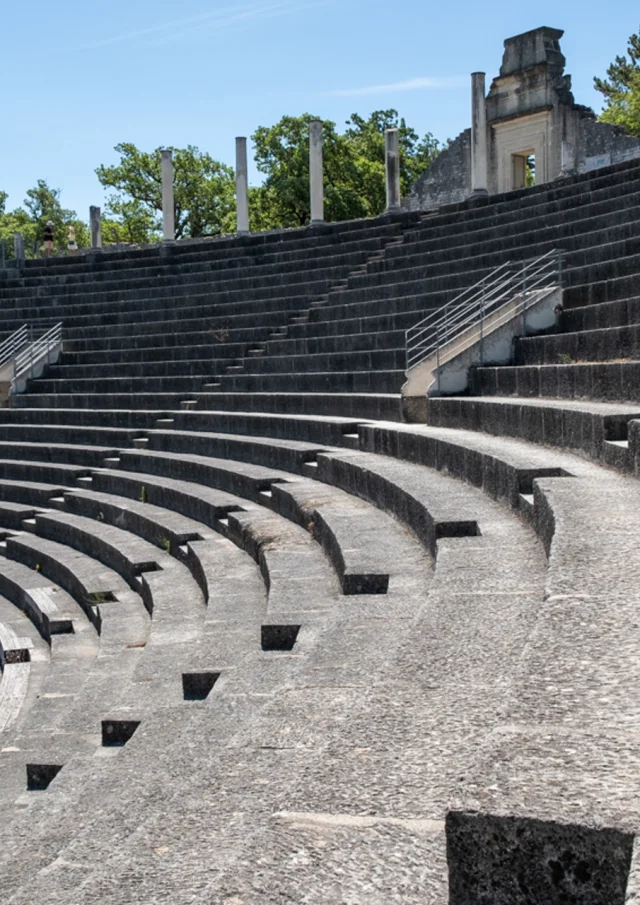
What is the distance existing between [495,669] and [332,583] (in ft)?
10.6

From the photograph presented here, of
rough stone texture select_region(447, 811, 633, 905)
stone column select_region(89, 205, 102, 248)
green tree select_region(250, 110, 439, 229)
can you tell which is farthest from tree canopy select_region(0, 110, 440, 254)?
rough stone texture select_region(447, 811, 633, 905)

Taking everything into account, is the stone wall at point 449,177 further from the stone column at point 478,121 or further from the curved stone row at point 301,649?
the curved stone row at point 301,649

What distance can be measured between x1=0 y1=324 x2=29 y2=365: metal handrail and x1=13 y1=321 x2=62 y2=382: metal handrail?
19 centimetres

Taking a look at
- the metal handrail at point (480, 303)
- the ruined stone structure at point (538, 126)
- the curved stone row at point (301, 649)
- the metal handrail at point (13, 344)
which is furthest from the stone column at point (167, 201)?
the curved stone row at point (301, 649)

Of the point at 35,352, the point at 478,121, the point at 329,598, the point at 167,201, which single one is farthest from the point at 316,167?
the point at 329,598

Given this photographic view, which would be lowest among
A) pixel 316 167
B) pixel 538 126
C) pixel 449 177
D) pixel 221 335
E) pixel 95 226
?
pixel 221 335

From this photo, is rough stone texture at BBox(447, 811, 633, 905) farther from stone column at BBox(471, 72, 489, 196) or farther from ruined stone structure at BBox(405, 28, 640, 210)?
ruined stone structure at BBox(405, 28, 640, 210)

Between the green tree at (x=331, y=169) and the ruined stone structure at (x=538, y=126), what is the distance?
24.4 meters

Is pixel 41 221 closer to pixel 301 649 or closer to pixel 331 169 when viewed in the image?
pixel 331 169

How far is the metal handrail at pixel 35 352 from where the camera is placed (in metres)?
19.5

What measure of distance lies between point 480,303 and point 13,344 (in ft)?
38.3

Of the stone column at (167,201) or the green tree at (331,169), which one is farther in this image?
the green tree at (331,169)

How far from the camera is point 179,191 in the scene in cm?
6394

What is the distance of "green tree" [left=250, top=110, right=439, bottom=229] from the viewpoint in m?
52.0
